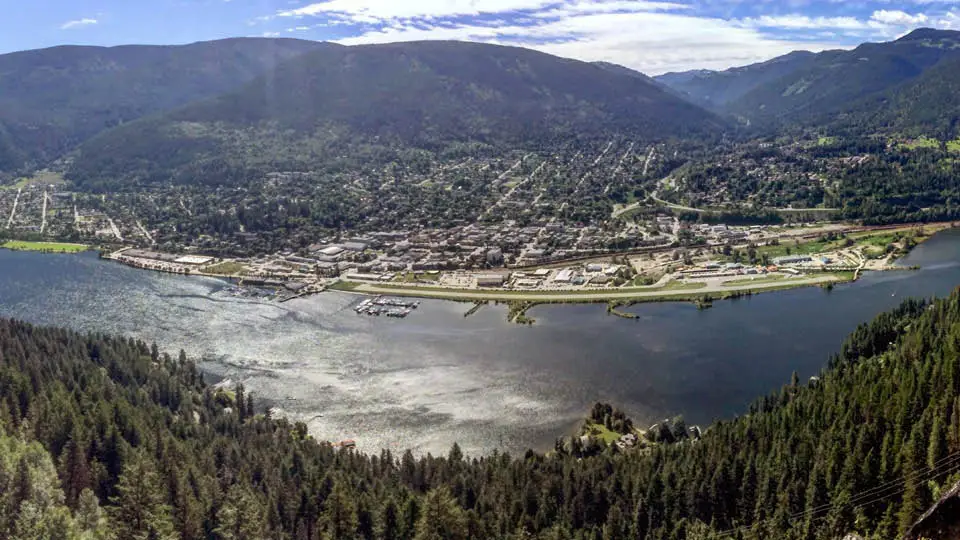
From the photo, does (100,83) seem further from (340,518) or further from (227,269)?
(340,518)

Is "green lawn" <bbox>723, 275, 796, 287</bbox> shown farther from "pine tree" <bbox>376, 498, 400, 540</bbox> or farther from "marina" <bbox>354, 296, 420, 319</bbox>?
"pine tree" <bbox>376, 498, 400, 540</bbox>

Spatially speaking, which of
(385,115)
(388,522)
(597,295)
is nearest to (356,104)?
(385,115)

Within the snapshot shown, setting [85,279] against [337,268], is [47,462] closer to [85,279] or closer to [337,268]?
[337,268]

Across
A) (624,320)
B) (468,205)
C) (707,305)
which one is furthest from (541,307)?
(468,205)

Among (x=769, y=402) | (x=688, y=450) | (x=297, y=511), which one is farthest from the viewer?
(x=769, y=402)

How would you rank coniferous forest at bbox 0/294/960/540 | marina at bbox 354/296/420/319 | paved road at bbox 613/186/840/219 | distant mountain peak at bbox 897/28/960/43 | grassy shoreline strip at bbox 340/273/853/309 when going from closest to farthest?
coniferous forest at bbox 0/294/960/540
marina at bbox 354/296/420/319
grassy shoreline strip at bbox 340/273/853/309
paved road at bbox 613/186/840/219
distant mountain peak at bbox 897/28/960/43

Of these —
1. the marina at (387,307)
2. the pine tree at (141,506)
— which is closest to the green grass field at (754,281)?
the marina at (387,307)

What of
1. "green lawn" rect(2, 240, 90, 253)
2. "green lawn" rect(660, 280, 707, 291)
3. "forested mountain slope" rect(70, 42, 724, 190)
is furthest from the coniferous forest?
"forested mountain slope" rect(70, 42, 724, 190)
